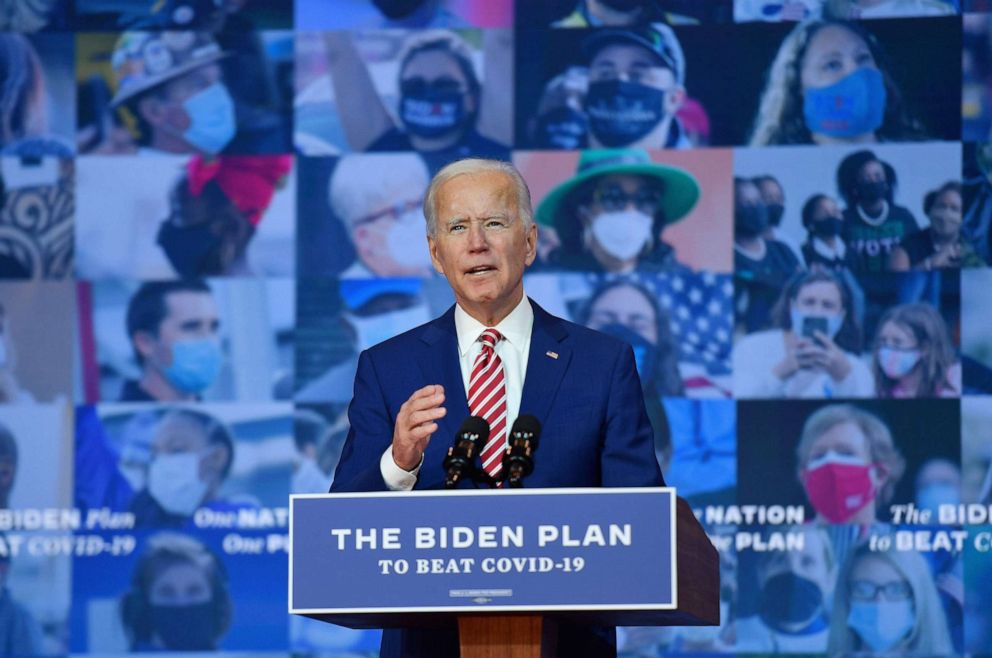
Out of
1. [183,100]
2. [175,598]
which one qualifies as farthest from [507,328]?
[183,100]

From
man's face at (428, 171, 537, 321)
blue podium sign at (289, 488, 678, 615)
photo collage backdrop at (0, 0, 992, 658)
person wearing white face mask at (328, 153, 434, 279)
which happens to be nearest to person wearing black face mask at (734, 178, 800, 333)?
photo collage backdrop at (0, 0, 992, 658)

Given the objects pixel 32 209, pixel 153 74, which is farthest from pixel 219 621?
pixel 153 74

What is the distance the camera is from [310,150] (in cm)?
537

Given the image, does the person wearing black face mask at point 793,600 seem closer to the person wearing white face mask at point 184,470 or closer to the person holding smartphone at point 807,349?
the person holding smartphone at point 807,349

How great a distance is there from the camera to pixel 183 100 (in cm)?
541

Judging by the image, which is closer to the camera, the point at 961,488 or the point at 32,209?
the point at 961,488

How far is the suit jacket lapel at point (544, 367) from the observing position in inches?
112

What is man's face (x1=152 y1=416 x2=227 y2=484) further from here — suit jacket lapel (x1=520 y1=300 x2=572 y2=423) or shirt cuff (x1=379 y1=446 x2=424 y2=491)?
shirt cuff (x1=379 y1=446 x2=424 y2=491)

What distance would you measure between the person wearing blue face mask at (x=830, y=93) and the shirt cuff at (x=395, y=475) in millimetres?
2982

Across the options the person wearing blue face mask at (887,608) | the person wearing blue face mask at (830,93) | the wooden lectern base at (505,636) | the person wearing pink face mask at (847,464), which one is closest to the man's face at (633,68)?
the person wearing blue face mask at (830,93)

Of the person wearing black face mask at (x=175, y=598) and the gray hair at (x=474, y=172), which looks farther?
the person wearing black face mask at (x=175, y=598)

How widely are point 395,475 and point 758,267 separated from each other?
9.36ft

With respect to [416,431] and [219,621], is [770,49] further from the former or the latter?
[416,431]

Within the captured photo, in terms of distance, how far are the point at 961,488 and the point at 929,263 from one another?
77 centimetres
